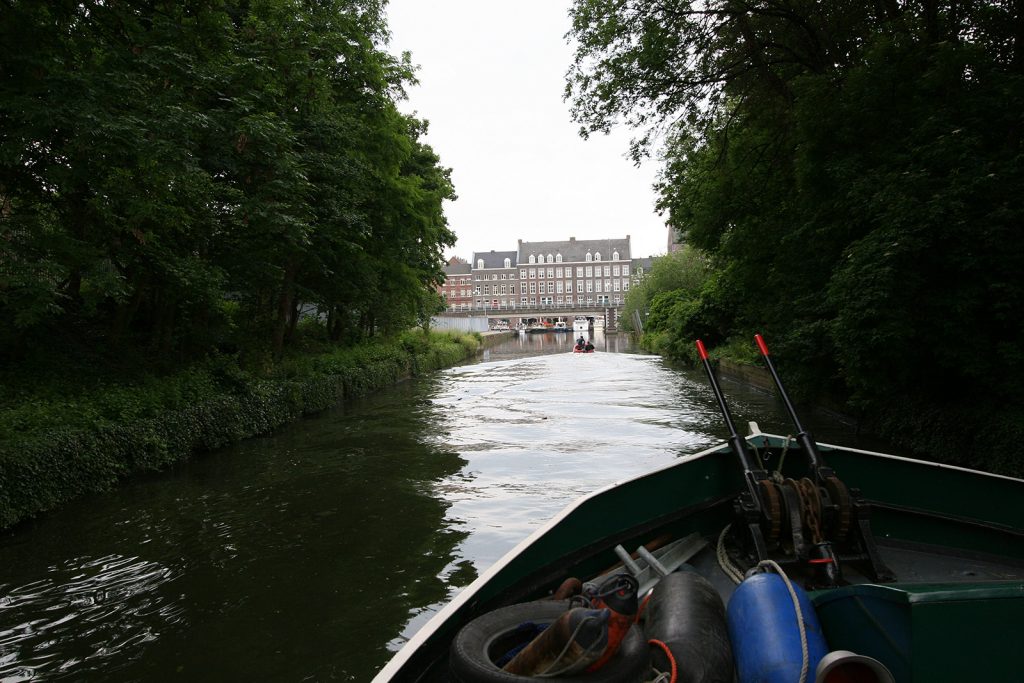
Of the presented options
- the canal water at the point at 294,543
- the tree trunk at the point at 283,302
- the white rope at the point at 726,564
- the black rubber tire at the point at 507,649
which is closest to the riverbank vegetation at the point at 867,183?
the canal water at the point at 294,543

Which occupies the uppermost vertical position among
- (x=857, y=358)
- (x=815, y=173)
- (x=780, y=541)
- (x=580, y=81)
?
(x=580, y=81)

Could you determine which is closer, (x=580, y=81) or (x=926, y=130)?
(x=926, y=130)

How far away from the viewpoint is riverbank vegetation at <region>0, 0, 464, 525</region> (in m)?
8.30

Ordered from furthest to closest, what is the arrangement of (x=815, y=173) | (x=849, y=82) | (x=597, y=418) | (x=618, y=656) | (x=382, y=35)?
(x=382, y=35), (x=597, y=418), (x=815, y=173), (x=849, y=82), (x=618, y=656)

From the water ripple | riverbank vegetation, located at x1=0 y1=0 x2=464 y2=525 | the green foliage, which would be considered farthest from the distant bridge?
the water ripple

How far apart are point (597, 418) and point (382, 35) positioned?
1260cm

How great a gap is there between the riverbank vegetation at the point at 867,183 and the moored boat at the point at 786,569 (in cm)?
372

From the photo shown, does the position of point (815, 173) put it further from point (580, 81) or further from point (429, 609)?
point (429, 609)

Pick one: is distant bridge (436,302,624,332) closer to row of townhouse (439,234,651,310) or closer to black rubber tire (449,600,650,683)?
row of townhouse (439,234,651,310)

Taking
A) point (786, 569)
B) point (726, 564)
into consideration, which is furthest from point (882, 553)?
point (726, 564)

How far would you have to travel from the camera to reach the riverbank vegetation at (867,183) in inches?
336

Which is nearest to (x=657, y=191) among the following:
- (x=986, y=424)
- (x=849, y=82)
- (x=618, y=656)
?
(x=849, y=82)

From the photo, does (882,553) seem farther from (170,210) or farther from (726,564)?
(170,210)

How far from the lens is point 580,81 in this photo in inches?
667
